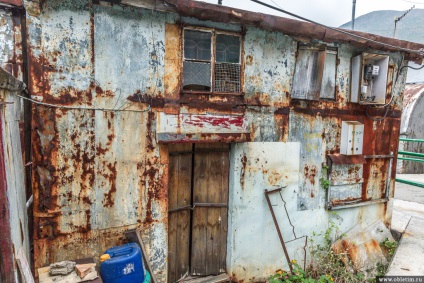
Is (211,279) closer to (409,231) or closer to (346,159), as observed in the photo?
(346,159)

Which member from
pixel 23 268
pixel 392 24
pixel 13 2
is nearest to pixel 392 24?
pixel 392 24

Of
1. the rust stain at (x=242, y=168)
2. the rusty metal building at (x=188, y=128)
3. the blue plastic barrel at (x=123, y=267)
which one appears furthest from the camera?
the rust stain at (x=242, y=168)

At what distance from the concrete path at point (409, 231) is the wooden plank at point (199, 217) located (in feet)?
12.6

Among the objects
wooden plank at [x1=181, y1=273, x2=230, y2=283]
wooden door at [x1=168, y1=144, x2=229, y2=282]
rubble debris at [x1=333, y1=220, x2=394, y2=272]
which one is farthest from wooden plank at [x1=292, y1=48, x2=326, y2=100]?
wooden plank at [x1=181, y1=273, x2=230, y2=283]

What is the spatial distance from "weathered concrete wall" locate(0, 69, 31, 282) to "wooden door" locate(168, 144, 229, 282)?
2.34m

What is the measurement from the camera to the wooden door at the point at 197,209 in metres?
5.14

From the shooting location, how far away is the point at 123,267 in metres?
3.82

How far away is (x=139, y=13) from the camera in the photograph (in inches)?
170

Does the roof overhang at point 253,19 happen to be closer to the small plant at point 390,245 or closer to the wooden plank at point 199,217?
the wooden plank at point 199,217

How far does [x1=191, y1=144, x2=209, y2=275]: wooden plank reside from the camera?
5277 millimetres

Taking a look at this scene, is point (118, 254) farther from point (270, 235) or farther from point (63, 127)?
point (270, 235)

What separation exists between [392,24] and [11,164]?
74472 millimetres

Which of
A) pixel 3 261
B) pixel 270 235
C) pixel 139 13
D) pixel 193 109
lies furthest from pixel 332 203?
pixel 3 261

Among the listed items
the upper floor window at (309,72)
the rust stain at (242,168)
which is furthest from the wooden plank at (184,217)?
the upper floor window at (309,72)
